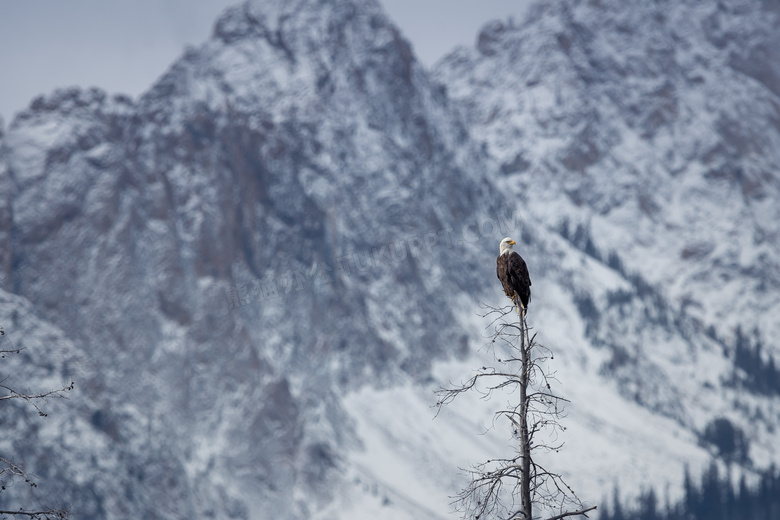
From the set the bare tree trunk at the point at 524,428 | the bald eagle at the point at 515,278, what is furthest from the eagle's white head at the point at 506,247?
the bare tree trunk at the point at 524,428

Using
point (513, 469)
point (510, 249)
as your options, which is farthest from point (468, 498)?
point (510, 249)

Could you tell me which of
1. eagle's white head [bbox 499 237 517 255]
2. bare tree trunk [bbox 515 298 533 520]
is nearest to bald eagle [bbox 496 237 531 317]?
eagle's white head [bbox 499 237 517 255]

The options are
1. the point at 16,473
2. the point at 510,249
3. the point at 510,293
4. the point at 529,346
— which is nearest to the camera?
the point at 16,473

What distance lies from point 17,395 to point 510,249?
11223mm

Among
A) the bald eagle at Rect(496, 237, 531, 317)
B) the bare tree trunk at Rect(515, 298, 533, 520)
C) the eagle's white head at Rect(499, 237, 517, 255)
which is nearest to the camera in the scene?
the bare tree trunk at Rect(515, 298, 533, 520)

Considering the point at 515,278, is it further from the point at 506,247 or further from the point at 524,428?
the point at 524,428

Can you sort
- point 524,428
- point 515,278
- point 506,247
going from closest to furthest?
point 524,428, point 515,278, point 506,247

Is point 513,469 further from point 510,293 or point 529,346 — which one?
point 510,293

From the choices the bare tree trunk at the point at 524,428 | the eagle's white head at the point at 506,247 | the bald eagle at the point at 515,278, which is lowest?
the bare tree trunk at the point at 524,428

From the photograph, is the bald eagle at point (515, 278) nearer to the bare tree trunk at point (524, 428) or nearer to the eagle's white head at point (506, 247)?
the eagle's white head at point (506, 247)

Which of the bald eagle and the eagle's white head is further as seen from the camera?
the eagle's white head

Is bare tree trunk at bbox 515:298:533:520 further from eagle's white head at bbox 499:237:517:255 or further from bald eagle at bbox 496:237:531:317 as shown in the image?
eagle's white head at bbox 499:237:517:255

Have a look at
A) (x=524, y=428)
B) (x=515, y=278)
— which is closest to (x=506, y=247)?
(x=515, y=278)

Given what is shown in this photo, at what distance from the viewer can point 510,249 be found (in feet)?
77.2
